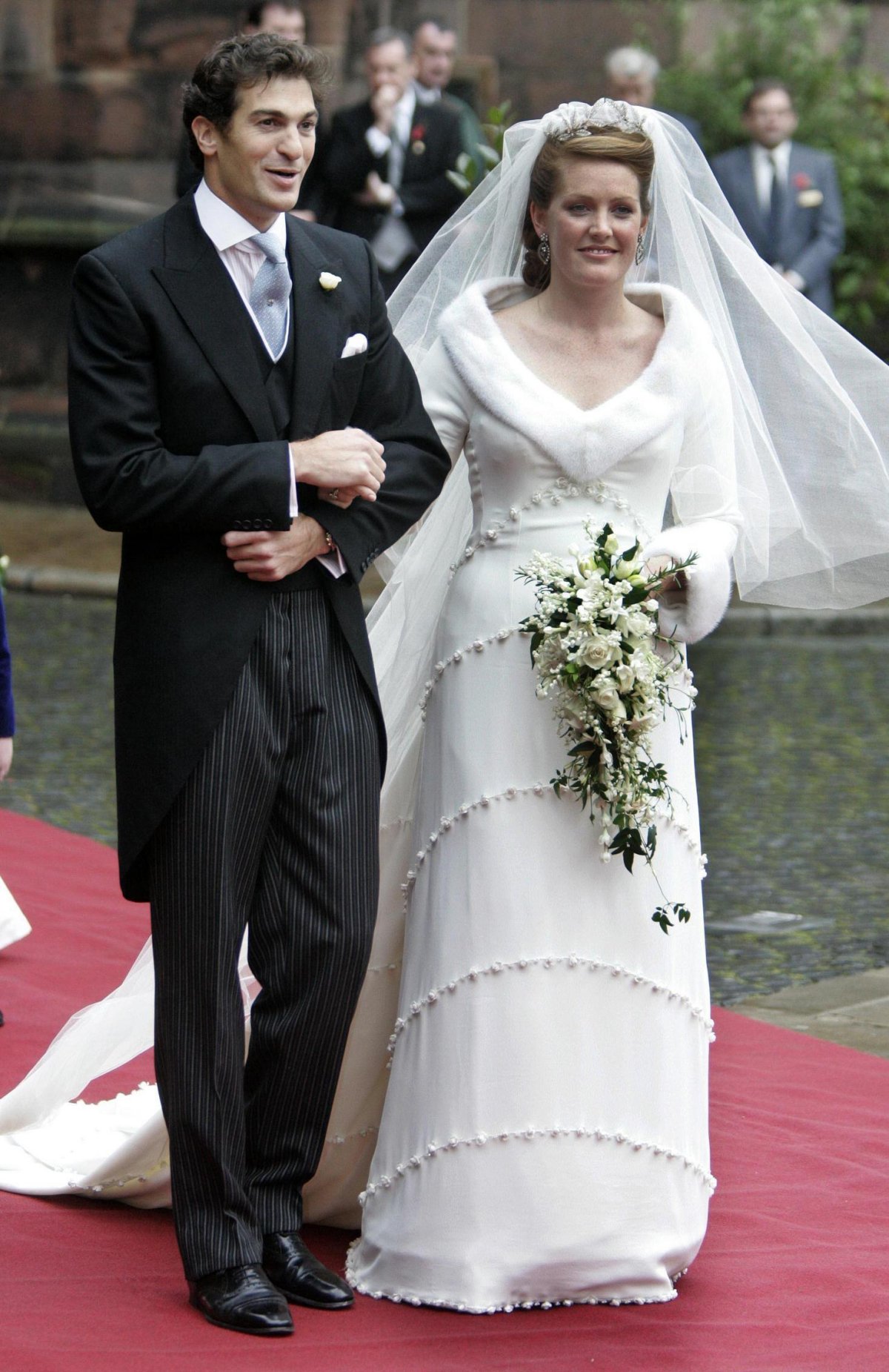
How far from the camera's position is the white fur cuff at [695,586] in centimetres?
384

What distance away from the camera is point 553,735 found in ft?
12.8

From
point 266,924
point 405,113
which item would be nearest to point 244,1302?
point 266,924

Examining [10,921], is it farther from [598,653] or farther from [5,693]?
[598,653]

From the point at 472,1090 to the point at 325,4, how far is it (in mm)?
12815

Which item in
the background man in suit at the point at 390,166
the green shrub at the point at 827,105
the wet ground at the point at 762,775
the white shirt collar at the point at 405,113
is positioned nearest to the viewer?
the wet ground at the point at 762,775

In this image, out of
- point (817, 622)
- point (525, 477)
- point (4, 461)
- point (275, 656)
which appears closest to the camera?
point (275, 656)

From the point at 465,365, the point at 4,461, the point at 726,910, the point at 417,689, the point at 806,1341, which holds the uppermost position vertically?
the point at 465,365

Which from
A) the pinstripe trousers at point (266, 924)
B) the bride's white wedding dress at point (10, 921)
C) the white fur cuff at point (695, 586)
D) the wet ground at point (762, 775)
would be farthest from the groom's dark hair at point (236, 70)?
the bride's white wedding dress at point (10, 921)

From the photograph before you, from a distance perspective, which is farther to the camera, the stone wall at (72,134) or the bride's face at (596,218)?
the stone wall at (72,134)

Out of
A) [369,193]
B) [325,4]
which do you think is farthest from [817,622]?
[325,4]

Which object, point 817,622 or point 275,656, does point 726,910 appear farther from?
point 817,622

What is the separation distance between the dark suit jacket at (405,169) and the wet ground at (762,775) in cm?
261

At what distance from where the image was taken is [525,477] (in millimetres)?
3977

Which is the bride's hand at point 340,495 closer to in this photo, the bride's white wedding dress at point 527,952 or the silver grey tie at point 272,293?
the silver grey tie at point 272,293
